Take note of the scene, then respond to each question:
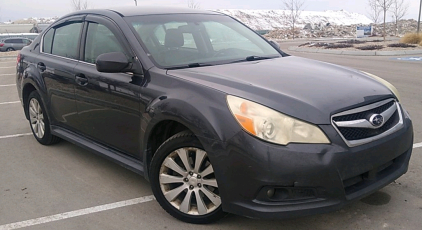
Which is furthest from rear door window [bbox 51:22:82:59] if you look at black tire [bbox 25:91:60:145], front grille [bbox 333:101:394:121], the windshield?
front grille [bbox 333:101:394:121]

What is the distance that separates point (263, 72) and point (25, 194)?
8.28ft

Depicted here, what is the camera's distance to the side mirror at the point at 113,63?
11.6 feet

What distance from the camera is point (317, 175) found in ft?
8.87

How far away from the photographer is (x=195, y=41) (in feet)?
13.5

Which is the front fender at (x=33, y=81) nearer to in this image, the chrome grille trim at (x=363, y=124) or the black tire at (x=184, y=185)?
the black tire at (x=184, y=185)

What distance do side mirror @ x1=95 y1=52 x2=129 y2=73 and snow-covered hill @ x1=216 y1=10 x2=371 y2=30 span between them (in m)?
92.6

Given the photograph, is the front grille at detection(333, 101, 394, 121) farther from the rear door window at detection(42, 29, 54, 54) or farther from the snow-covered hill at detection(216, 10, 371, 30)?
the snow-covered hill at detection(216, 10, 371, 30)

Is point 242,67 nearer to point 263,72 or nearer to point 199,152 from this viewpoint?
point 263,72

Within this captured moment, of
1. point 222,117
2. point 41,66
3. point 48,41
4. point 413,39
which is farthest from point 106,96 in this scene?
point 413,39

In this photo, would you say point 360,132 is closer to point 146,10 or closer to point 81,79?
point 146,10

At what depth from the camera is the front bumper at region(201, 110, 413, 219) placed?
2.70 meters

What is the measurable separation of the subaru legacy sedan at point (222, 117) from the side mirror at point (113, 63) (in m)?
0.01

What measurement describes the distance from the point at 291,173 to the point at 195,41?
6.23 ft

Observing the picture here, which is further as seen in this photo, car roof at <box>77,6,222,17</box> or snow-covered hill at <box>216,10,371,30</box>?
snow-covered hill at <box>216,10,371,30</box>
